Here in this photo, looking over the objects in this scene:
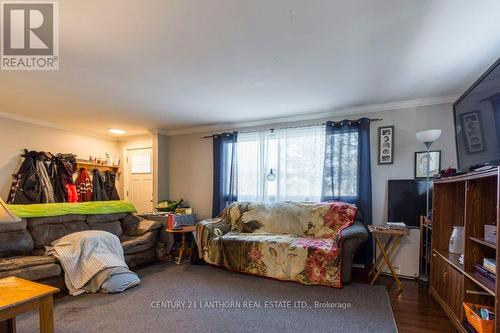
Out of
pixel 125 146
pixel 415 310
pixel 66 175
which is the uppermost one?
pixel 125 146

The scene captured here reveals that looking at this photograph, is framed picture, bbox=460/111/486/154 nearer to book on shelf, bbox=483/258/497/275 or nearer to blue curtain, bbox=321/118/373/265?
book on shelf, bbox=483/258/497/275

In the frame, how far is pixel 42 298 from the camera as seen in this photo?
5.41 ft

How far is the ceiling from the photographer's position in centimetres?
166

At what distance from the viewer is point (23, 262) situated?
260cm

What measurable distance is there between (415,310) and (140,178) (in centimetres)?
507

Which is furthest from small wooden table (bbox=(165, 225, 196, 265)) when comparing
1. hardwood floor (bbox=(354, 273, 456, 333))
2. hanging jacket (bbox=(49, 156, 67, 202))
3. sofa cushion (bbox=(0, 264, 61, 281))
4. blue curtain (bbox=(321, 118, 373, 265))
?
hardwood floor (bbox=(354, 273, 456, 333))

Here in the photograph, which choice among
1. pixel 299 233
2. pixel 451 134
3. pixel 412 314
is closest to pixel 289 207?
pixel 299 233

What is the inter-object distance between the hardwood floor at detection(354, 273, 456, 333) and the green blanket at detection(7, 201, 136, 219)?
12.1ft

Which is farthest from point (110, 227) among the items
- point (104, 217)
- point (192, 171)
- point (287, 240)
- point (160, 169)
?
point (287, 240)

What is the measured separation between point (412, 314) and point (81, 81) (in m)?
4.00

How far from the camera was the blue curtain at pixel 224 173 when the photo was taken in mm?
4520

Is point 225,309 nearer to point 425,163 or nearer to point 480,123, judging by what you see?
point 480,123

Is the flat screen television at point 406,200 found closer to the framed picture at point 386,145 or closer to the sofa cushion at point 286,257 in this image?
the framed picture at point 386,145

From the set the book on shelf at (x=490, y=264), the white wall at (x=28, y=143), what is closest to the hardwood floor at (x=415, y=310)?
the book on shelf at (x=490, y=264)
